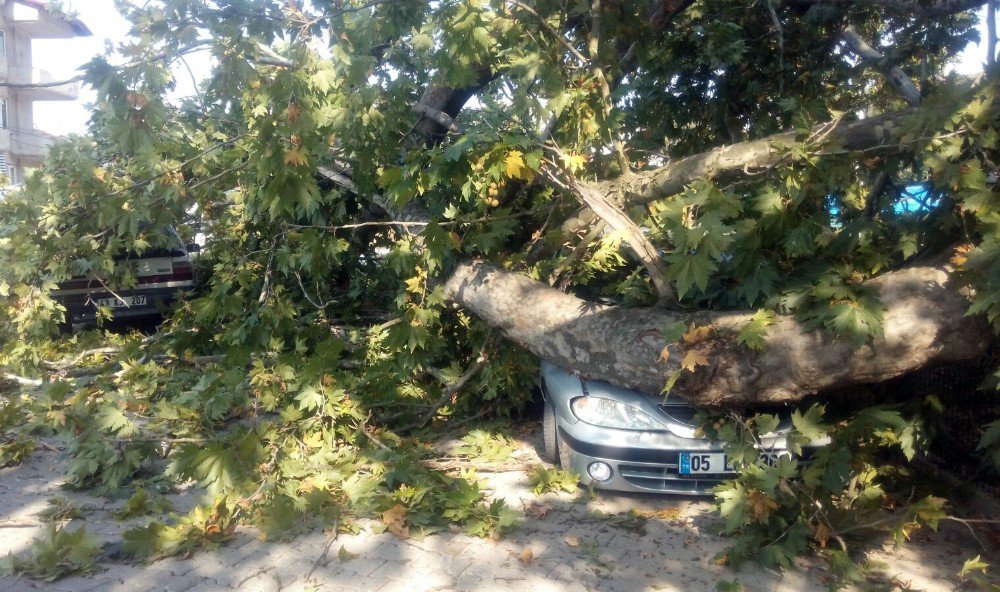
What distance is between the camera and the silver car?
4.53 meters

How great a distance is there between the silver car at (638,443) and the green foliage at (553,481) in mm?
59

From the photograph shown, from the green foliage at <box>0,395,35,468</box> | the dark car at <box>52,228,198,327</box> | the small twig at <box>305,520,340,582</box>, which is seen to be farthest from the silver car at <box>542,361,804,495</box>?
the dark car at <box>52,228,198,327</box>

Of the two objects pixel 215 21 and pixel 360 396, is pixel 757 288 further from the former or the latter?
pixel 215 21

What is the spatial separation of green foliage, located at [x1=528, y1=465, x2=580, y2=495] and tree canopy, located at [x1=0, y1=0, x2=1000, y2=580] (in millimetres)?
656

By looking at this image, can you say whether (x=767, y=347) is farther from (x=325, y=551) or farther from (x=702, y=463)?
(x=325, y=551)

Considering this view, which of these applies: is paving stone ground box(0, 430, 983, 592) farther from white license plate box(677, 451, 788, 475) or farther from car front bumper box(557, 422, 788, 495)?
white license plate box(677, 451, 788, 475)

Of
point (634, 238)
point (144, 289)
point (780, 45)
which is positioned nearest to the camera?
point (634, 238)

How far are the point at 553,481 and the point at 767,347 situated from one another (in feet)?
5.45

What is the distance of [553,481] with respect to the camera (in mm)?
4859

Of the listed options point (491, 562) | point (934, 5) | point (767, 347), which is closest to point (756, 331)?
point (767, 347)

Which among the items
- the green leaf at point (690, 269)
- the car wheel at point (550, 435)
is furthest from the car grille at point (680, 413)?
the green leaf at point (690, 269)

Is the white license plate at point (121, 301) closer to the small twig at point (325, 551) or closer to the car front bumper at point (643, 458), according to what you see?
the small twig at point (325, 551)

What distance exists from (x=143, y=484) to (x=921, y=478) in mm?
4919

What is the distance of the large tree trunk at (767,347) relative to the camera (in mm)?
3799
